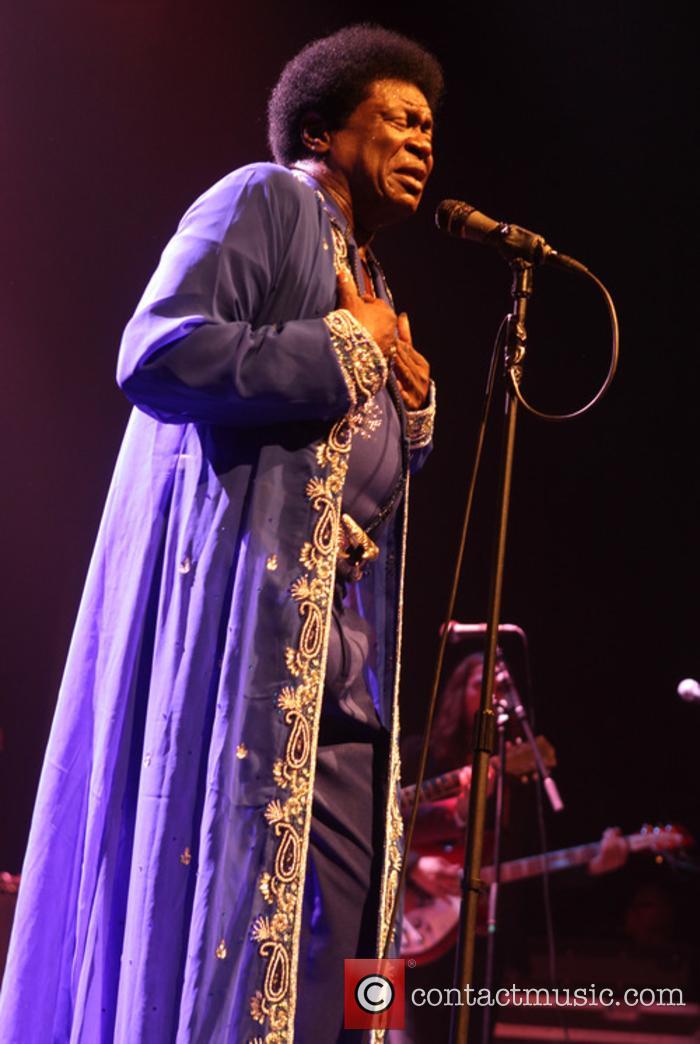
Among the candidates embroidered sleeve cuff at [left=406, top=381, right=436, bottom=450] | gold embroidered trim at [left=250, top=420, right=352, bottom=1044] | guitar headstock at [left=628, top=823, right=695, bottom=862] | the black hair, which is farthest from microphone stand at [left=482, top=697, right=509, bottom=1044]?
gold embroidered trim at [left=250, top=420, right=352, bottom=1044]

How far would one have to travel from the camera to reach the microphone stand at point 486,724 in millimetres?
1755

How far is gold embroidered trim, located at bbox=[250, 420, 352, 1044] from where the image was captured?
1.69 metres

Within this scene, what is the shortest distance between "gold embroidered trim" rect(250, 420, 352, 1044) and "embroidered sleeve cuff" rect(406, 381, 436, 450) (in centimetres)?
30

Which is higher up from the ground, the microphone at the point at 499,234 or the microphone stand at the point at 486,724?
the microphone at the point at 499,234

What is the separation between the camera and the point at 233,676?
179cm

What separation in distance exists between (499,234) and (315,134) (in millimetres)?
519

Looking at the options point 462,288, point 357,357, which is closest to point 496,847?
point 462,288

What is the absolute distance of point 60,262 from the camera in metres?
5.08

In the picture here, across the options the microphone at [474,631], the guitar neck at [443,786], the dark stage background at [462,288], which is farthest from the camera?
the guitar neck at [443,786]

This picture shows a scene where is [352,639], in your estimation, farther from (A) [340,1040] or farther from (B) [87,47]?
(B) [87,47]

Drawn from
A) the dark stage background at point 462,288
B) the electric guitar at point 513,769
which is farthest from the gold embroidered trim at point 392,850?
the electric guitar at point 513,769

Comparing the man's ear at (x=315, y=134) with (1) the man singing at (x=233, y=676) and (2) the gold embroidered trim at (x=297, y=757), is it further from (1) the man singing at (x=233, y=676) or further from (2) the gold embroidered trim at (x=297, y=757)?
(2) the gold embroidered trim at (x=297, y=757)

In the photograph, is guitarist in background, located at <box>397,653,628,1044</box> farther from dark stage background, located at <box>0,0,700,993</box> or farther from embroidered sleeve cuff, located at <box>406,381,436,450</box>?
embroidered sleeve cuff, located at <box>406,381,436,450</box>

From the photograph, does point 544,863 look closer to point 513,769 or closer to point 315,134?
point 513,769
